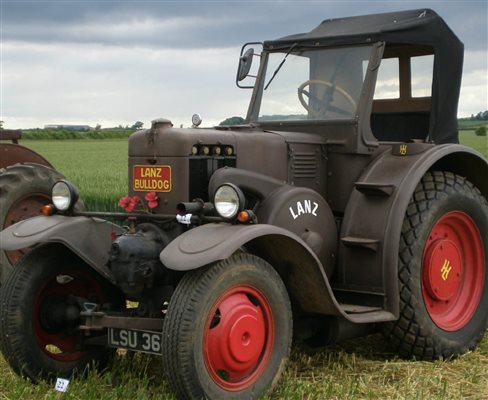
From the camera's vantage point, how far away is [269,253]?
5359 mm

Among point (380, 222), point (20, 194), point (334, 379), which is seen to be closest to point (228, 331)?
point (334, 379)

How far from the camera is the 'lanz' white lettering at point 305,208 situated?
5.73m

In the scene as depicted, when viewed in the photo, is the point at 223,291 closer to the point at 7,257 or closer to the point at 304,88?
the point at 304,88

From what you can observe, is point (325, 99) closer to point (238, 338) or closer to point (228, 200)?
point (228, 200)

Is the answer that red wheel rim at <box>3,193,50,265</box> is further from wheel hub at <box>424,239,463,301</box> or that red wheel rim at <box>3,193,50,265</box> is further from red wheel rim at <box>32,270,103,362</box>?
wheel hub at <box>424,239,463,301</box>

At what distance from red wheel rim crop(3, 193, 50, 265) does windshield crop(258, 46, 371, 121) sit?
8.23 ft

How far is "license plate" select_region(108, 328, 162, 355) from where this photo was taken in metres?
4.85

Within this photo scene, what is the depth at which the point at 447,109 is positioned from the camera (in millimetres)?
6957

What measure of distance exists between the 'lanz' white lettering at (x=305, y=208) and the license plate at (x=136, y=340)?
4.54 feet

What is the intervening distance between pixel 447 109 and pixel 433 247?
4.29ft

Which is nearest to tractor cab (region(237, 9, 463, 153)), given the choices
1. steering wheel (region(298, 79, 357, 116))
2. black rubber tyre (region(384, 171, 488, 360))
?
steering wheel (region(298, 79, 357, 116))

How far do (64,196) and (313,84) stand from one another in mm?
2211

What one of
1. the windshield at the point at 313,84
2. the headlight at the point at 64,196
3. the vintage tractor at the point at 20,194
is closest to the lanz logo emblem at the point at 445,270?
the windshield at the point at 313,84

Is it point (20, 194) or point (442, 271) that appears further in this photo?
point (20, 194)
